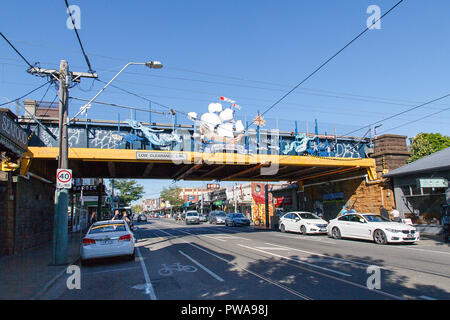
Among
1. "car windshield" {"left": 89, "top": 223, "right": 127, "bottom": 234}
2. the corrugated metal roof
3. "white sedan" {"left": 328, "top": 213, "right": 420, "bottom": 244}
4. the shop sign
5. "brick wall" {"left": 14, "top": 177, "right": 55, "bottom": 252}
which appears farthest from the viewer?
the shop sign

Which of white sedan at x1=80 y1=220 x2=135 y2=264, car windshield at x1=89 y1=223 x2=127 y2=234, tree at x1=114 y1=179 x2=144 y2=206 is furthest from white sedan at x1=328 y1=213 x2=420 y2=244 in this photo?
tree at x1=114 y1=179 x2=144 y2=206

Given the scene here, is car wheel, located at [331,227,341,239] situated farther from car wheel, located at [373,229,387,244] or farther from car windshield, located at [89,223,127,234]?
car windshield, located at [89,223,127,234]

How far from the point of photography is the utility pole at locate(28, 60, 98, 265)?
1061 cm

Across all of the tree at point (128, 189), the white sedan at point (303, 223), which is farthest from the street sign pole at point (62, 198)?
the tree at point (128, 189)

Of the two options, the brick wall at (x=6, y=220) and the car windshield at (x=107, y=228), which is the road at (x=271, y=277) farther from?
the brick wall at (x=6, y=220)

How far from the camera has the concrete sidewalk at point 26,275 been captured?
22.3ft

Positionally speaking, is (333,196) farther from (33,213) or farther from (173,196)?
(173,196)

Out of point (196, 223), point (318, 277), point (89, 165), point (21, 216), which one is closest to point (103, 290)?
point (318, 277)

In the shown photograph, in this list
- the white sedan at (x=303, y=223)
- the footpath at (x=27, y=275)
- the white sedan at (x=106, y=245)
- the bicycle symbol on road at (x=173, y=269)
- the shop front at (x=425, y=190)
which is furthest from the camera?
the white sedan at (x=303, y=223)

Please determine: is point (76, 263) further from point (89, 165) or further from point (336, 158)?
point (336, 158)

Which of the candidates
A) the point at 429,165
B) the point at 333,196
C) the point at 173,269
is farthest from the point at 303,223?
the point at 173,269

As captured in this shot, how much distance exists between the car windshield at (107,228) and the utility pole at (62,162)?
3.15ft

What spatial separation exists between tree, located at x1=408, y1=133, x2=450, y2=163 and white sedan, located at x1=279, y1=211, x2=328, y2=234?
1607 cm
